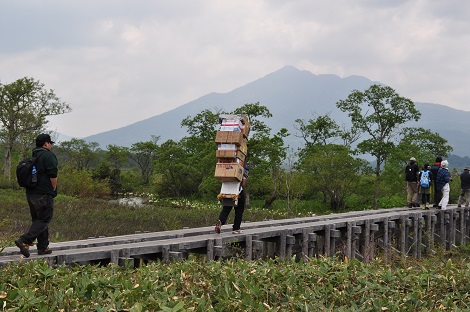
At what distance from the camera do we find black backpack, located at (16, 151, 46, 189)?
302 inches

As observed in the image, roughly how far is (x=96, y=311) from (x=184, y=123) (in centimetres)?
4099

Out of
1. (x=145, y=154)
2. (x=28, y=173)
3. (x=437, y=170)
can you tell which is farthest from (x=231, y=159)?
(x=145, y=154)

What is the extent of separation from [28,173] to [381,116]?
106ft

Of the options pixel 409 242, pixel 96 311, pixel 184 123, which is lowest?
pixel 409 242

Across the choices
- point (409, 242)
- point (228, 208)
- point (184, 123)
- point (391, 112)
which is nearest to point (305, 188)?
point (391, 112)

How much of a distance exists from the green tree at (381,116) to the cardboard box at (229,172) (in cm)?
2644

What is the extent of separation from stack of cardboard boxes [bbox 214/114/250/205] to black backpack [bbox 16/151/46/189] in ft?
12.9

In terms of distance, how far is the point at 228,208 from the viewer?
11.2 metres

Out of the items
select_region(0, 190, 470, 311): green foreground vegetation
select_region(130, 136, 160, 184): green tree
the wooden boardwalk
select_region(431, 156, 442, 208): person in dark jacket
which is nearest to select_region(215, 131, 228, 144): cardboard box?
the wooden boardwalk

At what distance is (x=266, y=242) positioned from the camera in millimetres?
13000

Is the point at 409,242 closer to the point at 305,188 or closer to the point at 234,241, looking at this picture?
the point at 234,241

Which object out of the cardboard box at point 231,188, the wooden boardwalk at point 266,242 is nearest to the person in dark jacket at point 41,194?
the wooden boardwalk at point 266,242

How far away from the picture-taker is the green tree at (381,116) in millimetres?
36469

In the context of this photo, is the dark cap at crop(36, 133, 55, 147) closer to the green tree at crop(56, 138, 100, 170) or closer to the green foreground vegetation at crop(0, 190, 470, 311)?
the green foreground vegetation at crop(0, 190, 470, 311)
